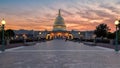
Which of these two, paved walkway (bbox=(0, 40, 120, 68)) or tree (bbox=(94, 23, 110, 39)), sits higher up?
tree (bbox=(94, 23, 110, 39))

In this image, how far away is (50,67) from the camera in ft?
47.5

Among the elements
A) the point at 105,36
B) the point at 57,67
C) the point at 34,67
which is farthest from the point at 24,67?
the point at 105,36

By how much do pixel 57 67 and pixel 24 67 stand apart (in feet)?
5.51

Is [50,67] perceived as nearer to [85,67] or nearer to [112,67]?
[85,67]

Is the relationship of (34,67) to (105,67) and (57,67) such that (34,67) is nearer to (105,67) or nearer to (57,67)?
(57,67)

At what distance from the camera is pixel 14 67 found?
14.5 m

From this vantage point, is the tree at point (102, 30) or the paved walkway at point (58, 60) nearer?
the paved walkway at point (58, 60)

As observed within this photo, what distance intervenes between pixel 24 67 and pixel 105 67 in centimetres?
417

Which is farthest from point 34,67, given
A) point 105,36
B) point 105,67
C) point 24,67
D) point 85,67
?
point 105,36

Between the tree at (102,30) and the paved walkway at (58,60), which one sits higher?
the tree at (102,30)

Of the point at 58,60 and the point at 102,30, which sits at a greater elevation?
the point at 102,30

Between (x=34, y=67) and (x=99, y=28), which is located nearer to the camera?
(x=34, y=67)

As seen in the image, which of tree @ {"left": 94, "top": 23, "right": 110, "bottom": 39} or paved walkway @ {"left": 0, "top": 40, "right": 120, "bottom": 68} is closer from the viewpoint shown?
paved walkway @ {"left": 0, "top": 40, "right": 120, "bottom": 68}

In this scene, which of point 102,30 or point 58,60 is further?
point 102,30
